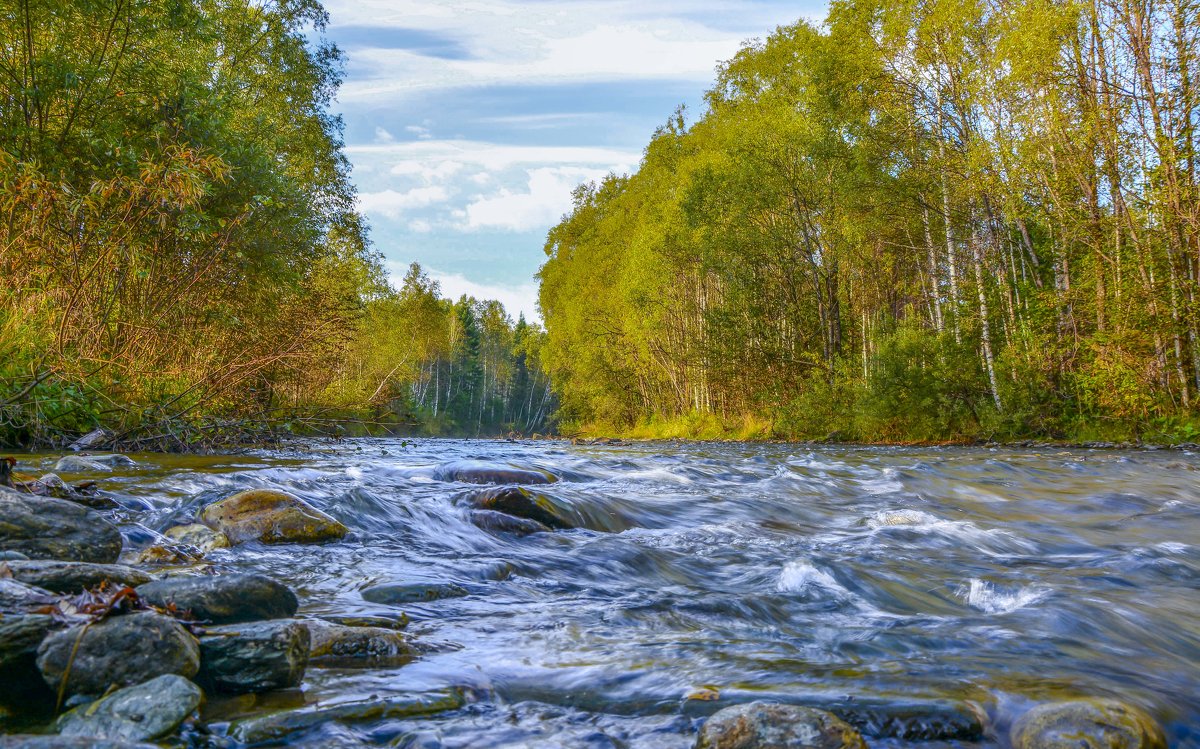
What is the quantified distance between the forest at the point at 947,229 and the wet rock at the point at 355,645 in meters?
15.1

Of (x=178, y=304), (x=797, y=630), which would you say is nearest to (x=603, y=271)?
(x=178, y=304)

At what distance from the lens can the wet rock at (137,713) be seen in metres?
1.92

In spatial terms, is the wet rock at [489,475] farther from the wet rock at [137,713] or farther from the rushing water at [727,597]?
the wet rock at [137,713]

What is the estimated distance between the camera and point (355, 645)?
2.78 meters

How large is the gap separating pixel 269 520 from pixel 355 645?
89.4 inches

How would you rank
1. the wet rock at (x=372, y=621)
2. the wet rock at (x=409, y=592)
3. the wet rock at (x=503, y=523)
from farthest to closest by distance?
the wet rock at (x=503, y=523) → the wet rock at (x=409, y=592) → the wet rock at (x=372, y=621)

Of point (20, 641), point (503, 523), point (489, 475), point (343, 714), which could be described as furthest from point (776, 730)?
point (489, 475)

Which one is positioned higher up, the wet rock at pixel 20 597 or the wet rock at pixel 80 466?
the wet rock at pixel 80 466

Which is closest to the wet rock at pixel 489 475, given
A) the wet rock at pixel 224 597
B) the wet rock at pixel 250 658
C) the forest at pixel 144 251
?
the forest at pixel 144 251

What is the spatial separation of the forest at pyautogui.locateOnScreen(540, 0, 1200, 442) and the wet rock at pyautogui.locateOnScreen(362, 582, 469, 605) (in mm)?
14332

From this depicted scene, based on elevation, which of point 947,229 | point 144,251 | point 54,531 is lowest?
point 54,531

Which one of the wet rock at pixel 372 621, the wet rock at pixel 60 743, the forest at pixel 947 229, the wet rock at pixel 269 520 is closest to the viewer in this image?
the wet rock at pixel 60 743

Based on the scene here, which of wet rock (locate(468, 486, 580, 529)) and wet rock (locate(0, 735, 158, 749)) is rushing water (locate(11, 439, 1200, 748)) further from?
wet rock (locate(0, 735, 158, 749))

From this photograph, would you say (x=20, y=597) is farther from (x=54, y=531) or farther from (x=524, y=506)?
(x=524, y=506)
